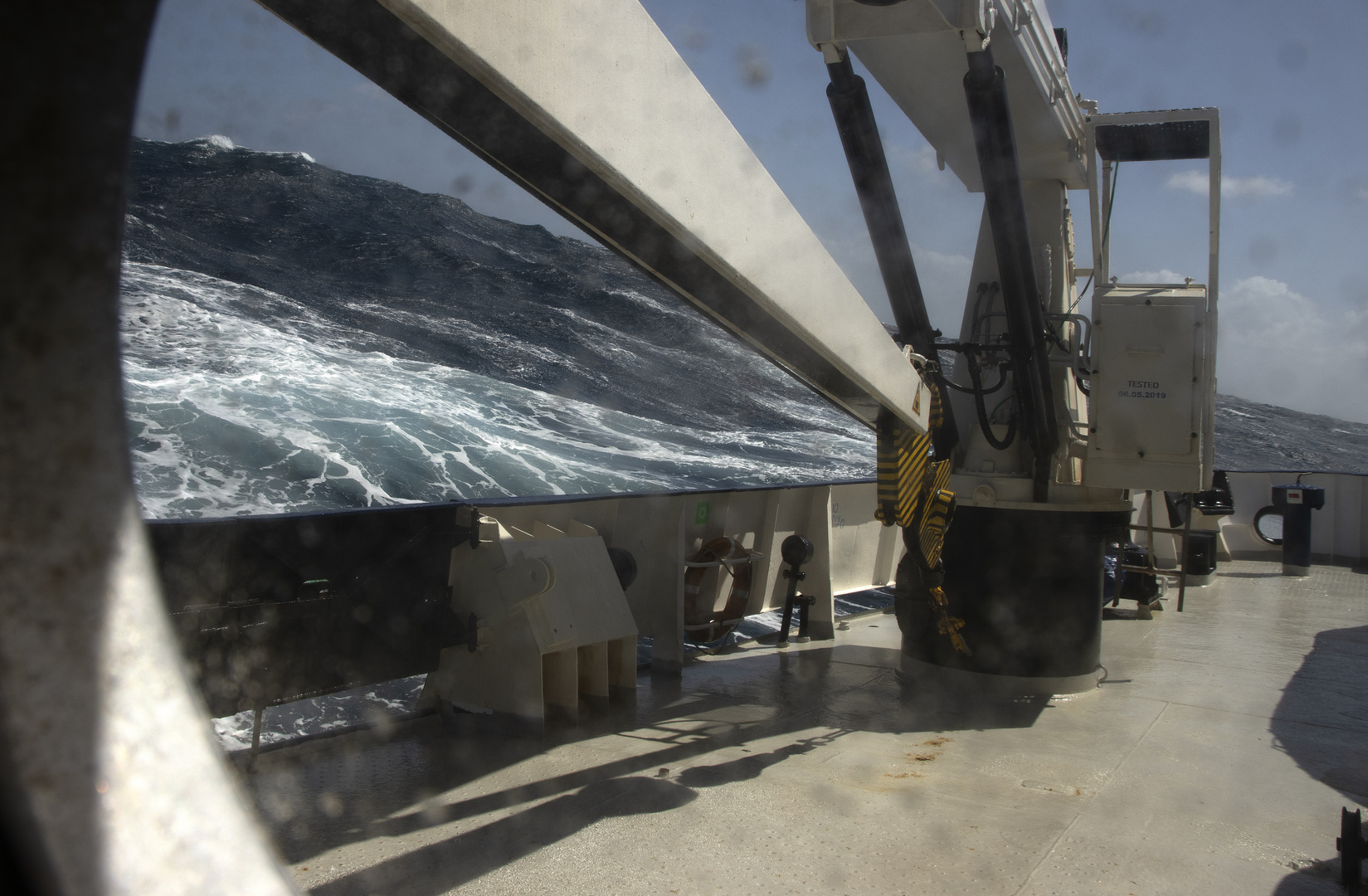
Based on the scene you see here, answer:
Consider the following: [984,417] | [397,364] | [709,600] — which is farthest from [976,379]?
[397,364]

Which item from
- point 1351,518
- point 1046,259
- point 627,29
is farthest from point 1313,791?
point 1351,518

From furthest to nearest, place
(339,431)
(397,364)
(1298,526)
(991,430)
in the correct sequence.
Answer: (397,364) → (339,431) → (1298,526) → (991,430)

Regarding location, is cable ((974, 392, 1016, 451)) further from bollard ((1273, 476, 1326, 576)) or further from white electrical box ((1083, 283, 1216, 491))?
bollard ((1273, 476, 1326, 576))

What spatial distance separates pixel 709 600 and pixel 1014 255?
306 centimetres

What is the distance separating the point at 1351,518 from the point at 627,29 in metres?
12.5

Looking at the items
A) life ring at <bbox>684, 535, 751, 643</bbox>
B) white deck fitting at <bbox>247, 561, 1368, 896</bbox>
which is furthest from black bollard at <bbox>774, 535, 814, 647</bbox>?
white deck fitting at <bbox>247, 561, 1368, 896</bbox>

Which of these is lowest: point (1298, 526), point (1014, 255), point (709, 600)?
point (709, 600)

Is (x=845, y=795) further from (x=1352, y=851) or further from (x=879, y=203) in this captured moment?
(x=879, y=203)

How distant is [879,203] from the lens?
459 centimetres

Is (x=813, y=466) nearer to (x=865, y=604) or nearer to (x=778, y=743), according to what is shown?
(x=865, y=604)

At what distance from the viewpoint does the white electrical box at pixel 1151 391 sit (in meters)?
4.80

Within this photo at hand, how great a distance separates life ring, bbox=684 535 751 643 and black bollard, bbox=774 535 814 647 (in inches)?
11.8

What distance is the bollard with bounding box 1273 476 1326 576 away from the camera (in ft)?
33.4

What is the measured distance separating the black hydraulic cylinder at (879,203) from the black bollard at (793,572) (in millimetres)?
1894
